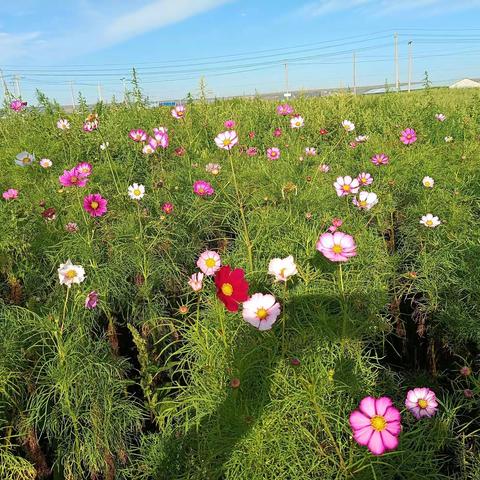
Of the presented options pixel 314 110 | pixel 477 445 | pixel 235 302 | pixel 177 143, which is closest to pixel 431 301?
pixel 477 445

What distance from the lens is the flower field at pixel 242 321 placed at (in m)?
1.18

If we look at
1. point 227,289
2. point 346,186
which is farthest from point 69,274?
point 346,186

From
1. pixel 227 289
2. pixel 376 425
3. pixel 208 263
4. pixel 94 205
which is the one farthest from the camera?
pixel 94 205

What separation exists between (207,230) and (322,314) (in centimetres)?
109

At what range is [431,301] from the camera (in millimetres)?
1896

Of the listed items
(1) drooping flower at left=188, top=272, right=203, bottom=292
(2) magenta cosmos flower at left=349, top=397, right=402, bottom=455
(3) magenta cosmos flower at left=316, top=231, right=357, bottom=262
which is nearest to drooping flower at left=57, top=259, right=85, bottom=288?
(1) drooping flower at left=188, top=272, right=203, bottom=292

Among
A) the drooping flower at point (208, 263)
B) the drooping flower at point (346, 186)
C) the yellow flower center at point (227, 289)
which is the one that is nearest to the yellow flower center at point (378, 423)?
the yellow flower center at point (227, 289)

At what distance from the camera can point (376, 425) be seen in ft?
2.87

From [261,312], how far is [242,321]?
408mm

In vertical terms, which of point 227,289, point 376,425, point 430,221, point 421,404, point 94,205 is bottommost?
point 421,404

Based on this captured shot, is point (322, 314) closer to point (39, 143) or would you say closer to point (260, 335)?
point (260, 335)

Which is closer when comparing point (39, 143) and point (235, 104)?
point (39, 143)

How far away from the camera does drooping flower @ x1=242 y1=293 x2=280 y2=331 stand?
3.61ft

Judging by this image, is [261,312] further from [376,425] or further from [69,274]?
[69,274]
